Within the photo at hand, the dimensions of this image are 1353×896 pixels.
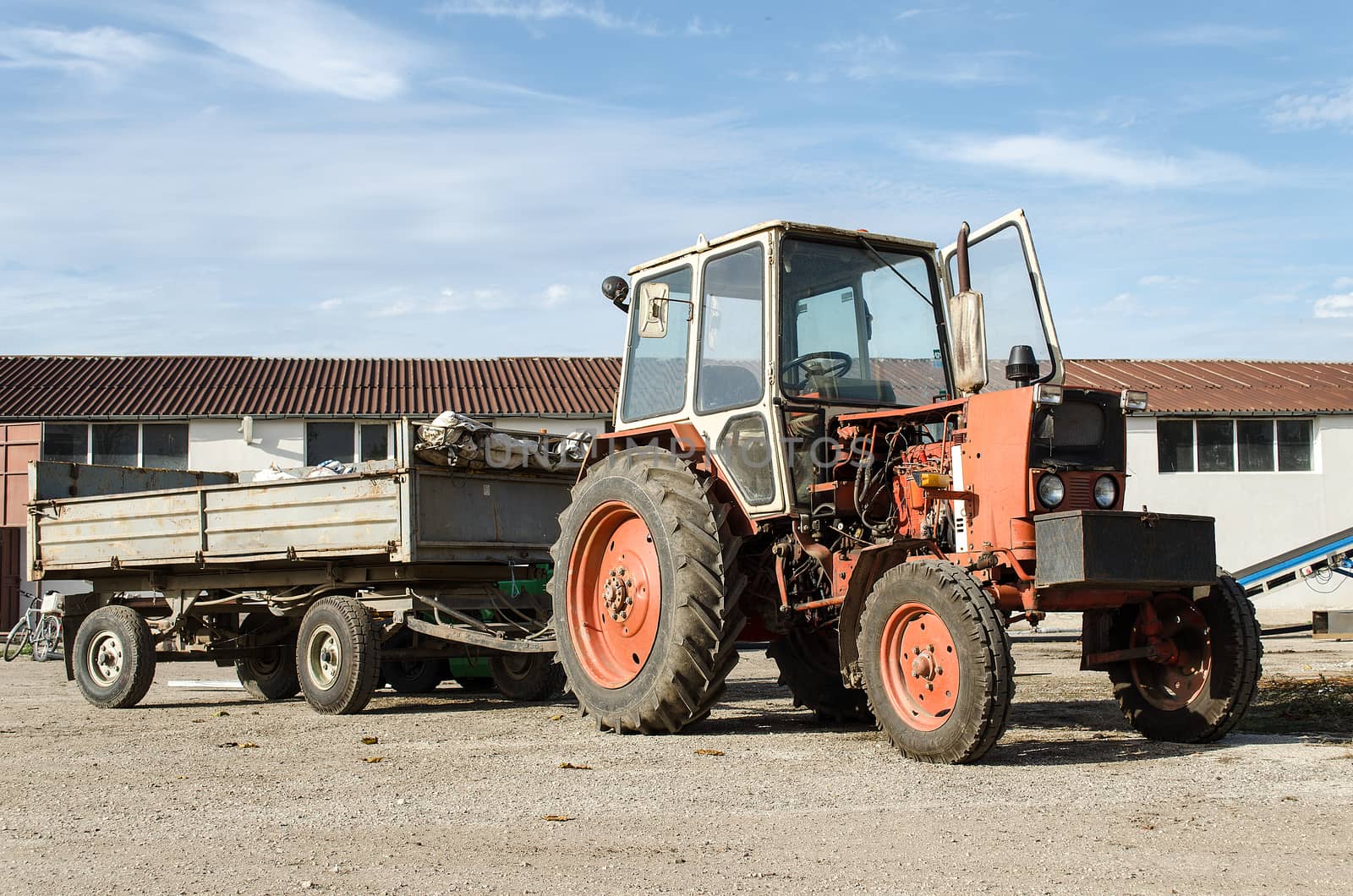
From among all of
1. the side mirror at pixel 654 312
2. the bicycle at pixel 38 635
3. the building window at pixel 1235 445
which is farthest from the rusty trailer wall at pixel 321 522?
the building window at pixel 1235 445

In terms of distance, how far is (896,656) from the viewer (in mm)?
6926

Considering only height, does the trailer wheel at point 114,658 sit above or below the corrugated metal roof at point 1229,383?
below

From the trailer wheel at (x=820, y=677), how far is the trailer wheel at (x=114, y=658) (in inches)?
213

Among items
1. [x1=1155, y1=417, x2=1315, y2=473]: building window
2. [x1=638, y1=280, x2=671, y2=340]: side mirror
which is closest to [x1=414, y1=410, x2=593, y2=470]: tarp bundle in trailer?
[x1=638, y1=280, x2=671, y2=340]: side mirror

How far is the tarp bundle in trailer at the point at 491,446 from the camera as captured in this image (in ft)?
32.8

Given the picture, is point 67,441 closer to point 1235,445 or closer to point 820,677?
point 820,677

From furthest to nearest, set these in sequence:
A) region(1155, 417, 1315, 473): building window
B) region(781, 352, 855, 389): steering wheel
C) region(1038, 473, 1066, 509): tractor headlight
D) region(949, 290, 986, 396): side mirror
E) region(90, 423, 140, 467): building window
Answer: region(1155, 417, 1315, 473): building window, region(90, 423, 140, 467): building window, region(781, 352, 855, 389): steering wheel, region(1038, 473, 1066, 509): tractor headlight, region(949, 290, 986, 396): side mirror

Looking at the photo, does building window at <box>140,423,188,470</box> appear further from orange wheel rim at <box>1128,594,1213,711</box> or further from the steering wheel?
orange wheel rim at <box>1128,594,1213,711</box>

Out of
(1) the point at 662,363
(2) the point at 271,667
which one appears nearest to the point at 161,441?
(2) the point at 271,667

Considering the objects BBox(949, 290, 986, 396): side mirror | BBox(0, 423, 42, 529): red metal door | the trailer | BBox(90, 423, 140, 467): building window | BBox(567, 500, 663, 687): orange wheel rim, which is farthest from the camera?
BBox(90, 423, 140, 467): building window

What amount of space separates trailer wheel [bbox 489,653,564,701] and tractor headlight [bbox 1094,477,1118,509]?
5188 millimetres

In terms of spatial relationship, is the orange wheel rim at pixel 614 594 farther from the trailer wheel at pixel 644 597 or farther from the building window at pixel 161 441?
the building window at pixel 161 441

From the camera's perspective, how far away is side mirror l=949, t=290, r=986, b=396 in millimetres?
6539

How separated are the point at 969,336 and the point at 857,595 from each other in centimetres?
156
